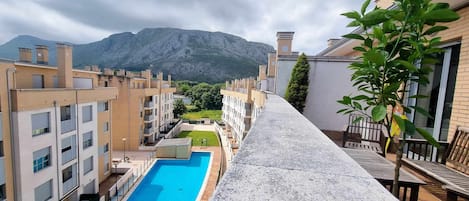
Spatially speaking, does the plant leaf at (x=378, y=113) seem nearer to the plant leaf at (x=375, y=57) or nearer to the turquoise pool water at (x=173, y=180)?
the plant leaf at (x=375, y=57)

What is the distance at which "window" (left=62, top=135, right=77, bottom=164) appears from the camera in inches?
392

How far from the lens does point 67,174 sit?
10.2m

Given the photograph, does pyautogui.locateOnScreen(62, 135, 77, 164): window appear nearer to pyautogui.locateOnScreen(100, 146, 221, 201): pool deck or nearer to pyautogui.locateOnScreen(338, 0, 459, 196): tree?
pyautogui.locateOnScreen(100, 146, 221, 201): pool deck

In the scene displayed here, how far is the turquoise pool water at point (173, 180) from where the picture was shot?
11834mm

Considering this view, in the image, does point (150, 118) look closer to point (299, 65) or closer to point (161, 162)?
point (161, 162)

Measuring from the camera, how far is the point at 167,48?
114 m

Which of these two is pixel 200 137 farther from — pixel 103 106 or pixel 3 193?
pixel 3 193

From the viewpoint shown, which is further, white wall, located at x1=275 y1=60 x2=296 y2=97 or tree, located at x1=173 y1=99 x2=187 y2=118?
tree, located at x1=173 y1=99 x2=187 y2=118

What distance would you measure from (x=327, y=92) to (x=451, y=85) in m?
3.11

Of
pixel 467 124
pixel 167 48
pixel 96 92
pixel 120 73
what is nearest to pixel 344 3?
pixel 467 124

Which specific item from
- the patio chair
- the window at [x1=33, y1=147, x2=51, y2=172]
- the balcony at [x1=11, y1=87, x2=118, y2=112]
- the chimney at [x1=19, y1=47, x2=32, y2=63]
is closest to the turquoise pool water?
the window at [x1=33, y1=147, x2=51, y2=172]

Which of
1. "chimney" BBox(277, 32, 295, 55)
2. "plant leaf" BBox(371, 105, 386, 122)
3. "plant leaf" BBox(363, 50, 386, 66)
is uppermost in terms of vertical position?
"chimney" BBox(277, 32, 295, 55)

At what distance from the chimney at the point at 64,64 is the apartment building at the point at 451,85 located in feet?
47.2

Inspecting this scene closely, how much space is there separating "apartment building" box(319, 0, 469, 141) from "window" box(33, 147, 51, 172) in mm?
12969
